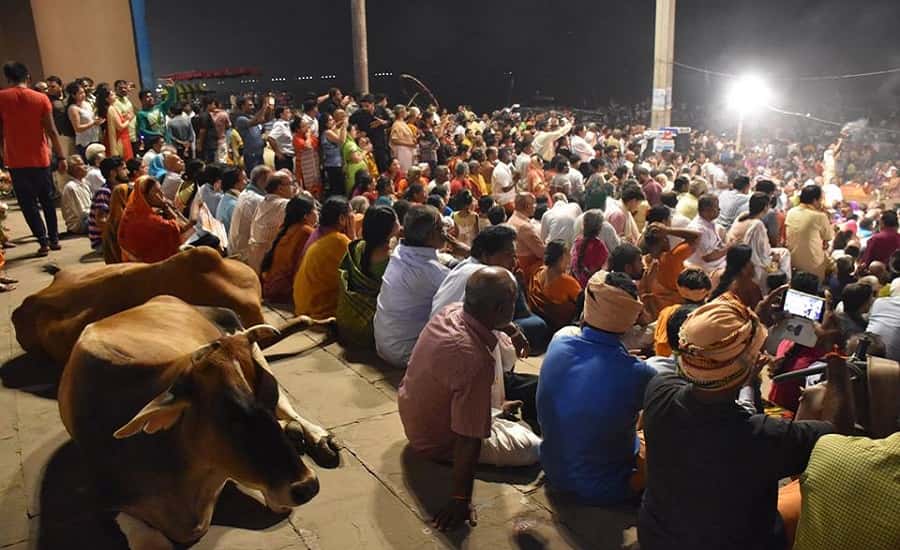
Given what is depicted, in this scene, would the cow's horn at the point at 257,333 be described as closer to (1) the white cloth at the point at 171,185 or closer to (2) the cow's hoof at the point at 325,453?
(2) the cow's hoof at the point at 325,453

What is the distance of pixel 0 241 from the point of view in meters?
7.38

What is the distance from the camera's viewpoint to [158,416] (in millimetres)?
2436

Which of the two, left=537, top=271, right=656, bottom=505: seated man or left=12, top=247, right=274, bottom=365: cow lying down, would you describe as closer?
left=537, top=271, right=656, bottom=505: seated man

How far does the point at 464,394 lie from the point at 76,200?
795cm

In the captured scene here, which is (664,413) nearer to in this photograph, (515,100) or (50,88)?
(50,88)

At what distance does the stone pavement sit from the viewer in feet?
10.4

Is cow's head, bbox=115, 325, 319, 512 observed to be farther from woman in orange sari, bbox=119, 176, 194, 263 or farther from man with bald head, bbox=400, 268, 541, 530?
woman in orange sari, bbox=119, 176, 194, 263

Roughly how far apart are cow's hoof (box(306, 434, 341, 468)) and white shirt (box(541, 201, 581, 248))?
4503mm

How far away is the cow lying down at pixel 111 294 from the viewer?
14.8ft

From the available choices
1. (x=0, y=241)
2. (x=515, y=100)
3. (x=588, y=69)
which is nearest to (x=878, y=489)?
(x=0, y=241)

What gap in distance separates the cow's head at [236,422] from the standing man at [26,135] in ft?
19.2

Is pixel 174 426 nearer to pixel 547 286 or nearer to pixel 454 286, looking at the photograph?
pixel 454 286

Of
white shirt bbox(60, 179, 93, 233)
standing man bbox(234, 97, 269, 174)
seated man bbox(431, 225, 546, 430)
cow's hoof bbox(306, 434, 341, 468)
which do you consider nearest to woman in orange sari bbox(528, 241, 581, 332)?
seated man bbox(431, 225, 546, 430)

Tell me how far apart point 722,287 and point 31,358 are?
5374mm
